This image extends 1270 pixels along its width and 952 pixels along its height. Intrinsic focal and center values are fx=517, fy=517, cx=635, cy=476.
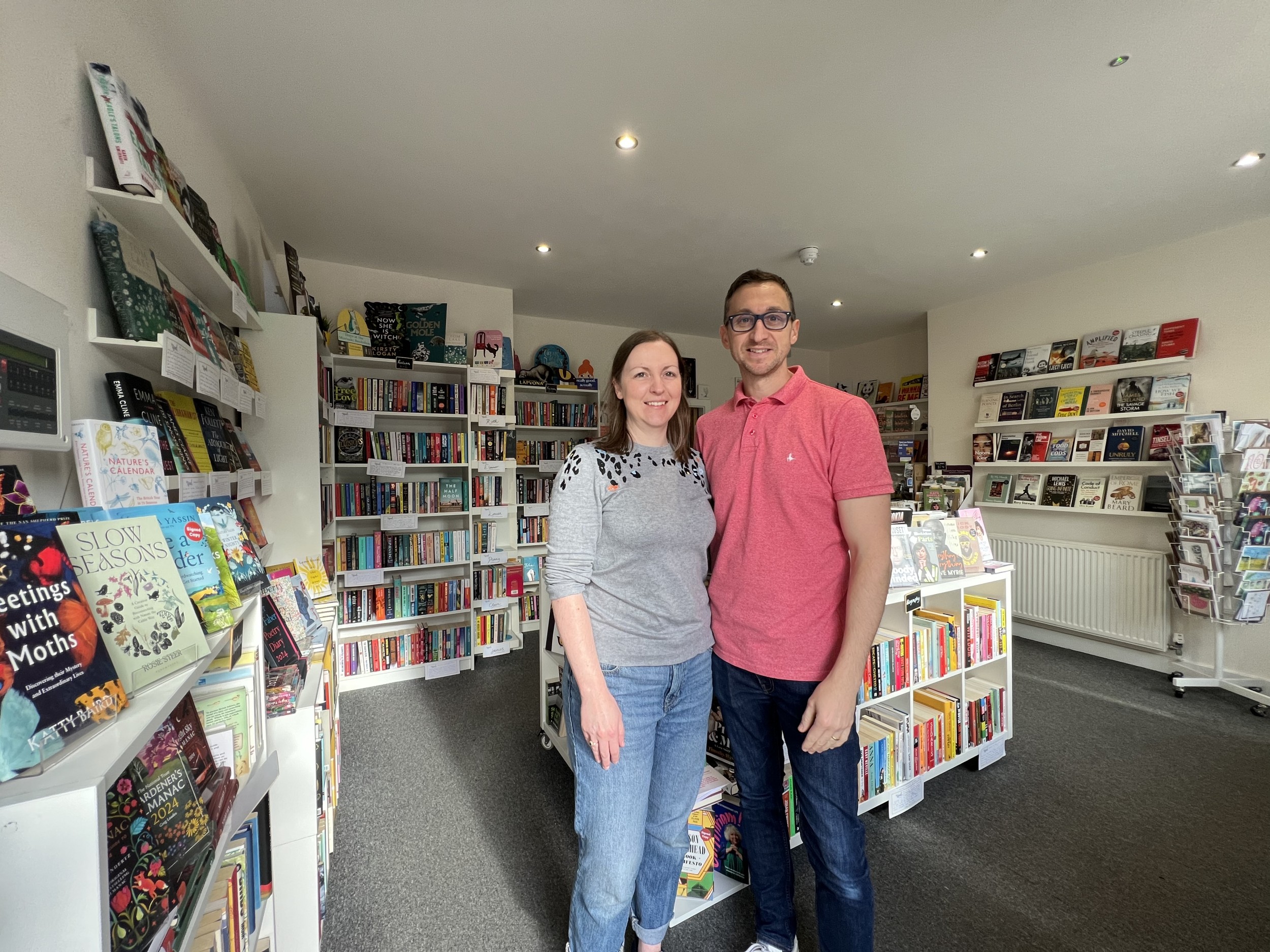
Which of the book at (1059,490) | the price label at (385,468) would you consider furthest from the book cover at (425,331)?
the book at (1059,490)

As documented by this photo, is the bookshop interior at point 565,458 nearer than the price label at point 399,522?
Yes

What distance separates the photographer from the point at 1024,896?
165cm

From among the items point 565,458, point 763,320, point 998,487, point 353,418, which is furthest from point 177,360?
point 998,487

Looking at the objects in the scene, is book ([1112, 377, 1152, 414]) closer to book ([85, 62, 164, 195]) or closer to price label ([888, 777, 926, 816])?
price label ([888, 777, 926, 816])

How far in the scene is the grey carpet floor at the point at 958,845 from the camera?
60.5 inches

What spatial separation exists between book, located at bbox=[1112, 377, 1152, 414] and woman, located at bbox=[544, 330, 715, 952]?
13.3 ft

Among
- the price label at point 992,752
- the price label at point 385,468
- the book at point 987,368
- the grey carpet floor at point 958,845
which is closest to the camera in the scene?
the grey carpet floor at point 958,845

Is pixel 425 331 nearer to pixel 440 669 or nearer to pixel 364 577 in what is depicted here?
pixel 364 577

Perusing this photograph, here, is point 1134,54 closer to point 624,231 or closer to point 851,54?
point 851,54

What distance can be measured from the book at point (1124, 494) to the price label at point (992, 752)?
2.23 meters

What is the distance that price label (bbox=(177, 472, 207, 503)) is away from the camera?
1283 millimetres

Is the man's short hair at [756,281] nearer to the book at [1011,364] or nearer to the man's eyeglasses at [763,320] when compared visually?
the man's eyeglasses at [763,320]

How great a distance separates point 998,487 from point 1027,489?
0.22 m

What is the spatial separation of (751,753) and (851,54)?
221 centimetres
